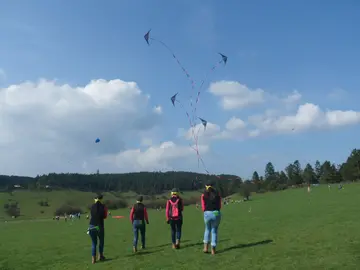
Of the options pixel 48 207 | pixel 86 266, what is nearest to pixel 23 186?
pixel 48 207

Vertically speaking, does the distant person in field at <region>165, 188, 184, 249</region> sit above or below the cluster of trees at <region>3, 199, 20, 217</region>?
above

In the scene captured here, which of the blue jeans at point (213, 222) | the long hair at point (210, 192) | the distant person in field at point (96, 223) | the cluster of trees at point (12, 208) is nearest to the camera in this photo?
the blue jeans at point (213, 222)

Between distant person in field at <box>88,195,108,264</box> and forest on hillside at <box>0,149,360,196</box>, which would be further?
forest on hillside at <box>0,149,360,196</box>

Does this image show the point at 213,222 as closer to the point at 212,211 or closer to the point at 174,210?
the point at 212,211

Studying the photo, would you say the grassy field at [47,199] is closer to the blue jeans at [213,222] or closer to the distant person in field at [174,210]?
the distant person in field at [174,210]

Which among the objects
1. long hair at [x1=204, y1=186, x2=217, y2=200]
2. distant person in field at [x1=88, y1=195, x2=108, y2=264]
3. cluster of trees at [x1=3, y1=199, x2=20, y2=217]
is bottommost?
cluster of trees at [x1=3, y1=199, x2=20, y2=217]

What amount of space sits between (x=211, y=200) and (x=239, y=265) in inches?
99.8

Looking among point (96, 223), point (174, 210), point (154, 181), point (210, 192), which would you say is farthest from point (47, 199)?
point (210, 192)

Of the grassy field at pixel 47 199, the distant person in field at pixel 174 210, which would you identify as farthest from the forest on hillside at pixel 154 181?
the distant person in field at pixel 174 210

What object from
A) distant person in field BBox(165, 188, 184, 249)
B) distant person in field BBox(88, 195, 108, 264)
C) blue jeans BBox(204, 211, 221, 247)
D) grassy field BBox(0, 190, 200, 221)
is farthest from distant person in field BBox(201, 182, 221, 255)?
grassy field BBox(0, 190, 200, 221)

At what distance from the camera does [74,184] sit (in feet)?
523

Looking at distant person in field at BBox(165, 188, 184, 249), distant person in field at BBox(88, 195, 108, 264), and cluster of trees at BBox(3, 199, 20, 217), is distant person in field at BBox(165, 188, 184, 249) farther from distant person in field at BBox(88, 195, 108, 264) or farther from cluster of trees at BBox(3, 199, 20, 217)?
cluster of trees at BBox(3, 199, 20, 217)

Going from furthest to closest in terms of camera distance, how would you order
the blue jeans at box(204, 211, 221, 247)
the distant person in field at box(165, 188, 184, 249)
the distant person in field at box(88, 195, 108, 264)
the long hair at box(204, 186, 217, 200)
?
the distant person in field at box(165, 188, 184, 249)
the distant person in field at box(88, 195, 108, 264)
the long hair at box(204, 186, 217, 200)
the blue jeans at box(204, 211, 221, 247)

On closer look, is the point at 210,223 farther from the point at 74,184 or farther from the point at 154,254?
the point at 74,184
